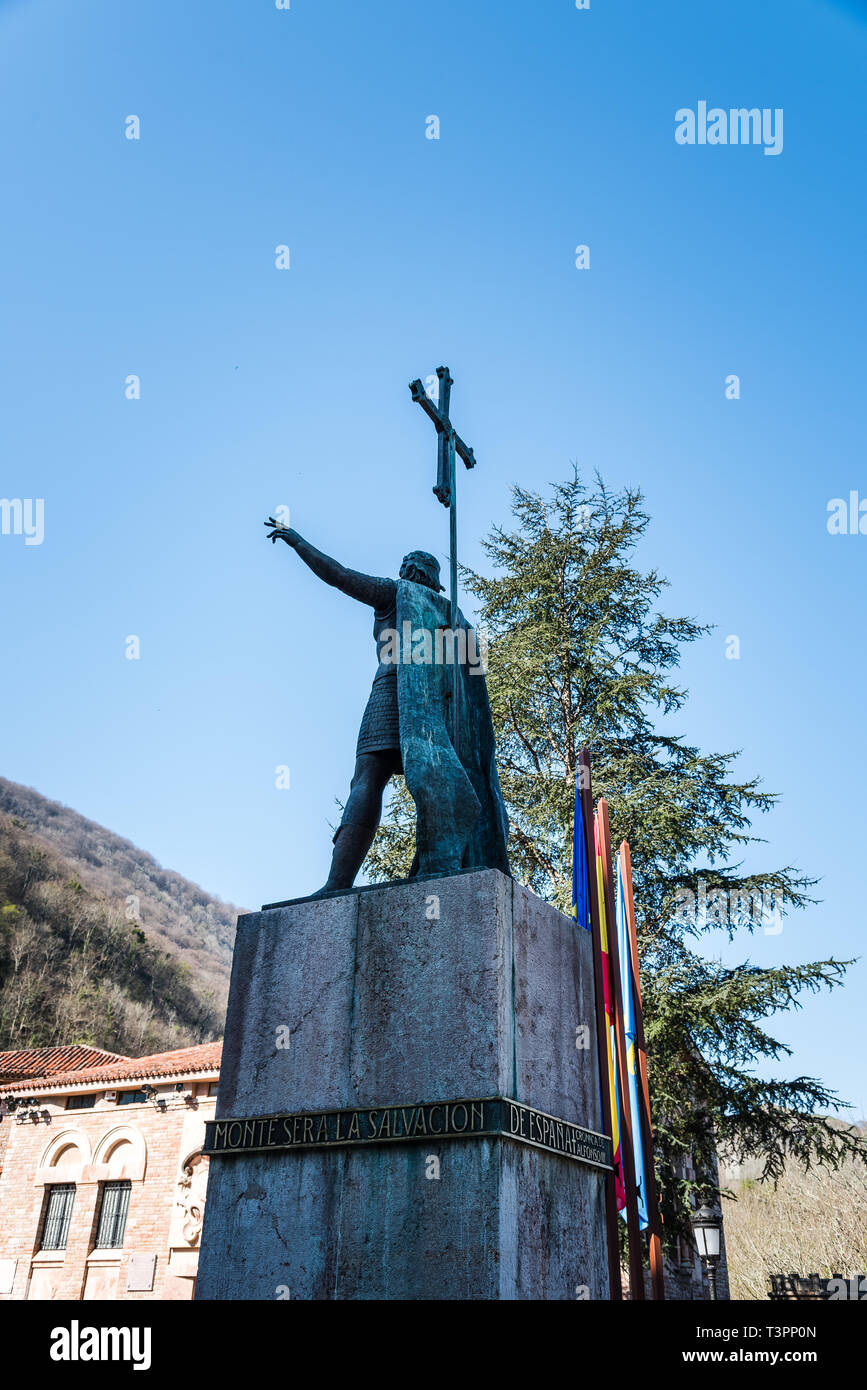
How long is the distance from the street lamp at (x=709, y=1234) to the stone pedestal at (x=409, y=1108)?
1047cm

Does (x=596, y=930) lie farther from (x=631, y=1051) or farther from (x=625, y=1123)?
(x=625, y=1123)

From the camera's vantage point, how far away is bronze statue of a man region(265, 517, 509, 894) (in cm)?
536

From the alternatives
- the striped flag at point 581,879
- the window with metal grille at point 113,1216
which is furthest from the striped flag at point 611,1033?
the window with metal grille at point 113,1216

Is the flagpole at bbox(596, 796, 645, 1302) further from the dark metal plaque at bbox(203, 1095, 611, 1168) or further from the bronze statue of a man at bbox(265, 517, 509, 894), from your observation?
the dark metal plaque at bbox(203, 1095, 611, 1168)

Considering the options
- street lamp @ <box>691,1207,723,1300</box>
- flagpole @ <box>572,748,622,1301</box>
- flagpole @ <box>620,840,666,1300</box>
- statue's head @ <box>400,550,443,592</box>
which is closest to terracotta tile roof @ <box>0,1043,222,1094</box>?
street lamp @ <box>691,1207,723,1300</box>

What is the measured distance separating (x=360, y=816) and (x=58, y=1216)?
2602 centimetres

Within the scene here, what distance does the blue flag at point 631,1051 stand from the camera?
1013 centimetres

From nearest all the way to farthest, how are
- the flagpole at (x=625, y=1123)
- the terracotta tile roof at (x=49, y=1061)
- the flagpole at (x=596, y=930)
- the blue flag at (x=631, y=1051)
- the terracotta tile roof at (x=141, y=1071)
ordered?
the flagpole at (x=596, y=930) < the flagpole at (x=625, y=1123) < the blue flag at (x=631, y=1051) < the terracotta tile roof at (x=141, y=1071) < the terracotta tile roof at (x=49, y=1061)

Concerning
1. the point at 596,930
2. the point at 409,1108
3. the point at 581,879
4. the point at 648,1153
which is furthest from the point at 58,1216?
the point at 409,1108

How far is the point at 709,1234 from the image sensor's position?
46.3 ft

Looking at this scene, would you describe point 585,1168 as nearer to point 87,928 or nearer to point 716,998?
point 716,998

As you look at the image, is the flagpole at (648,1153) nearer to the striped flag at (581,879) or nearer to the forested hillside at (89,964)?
the striped flag at (581,879)
